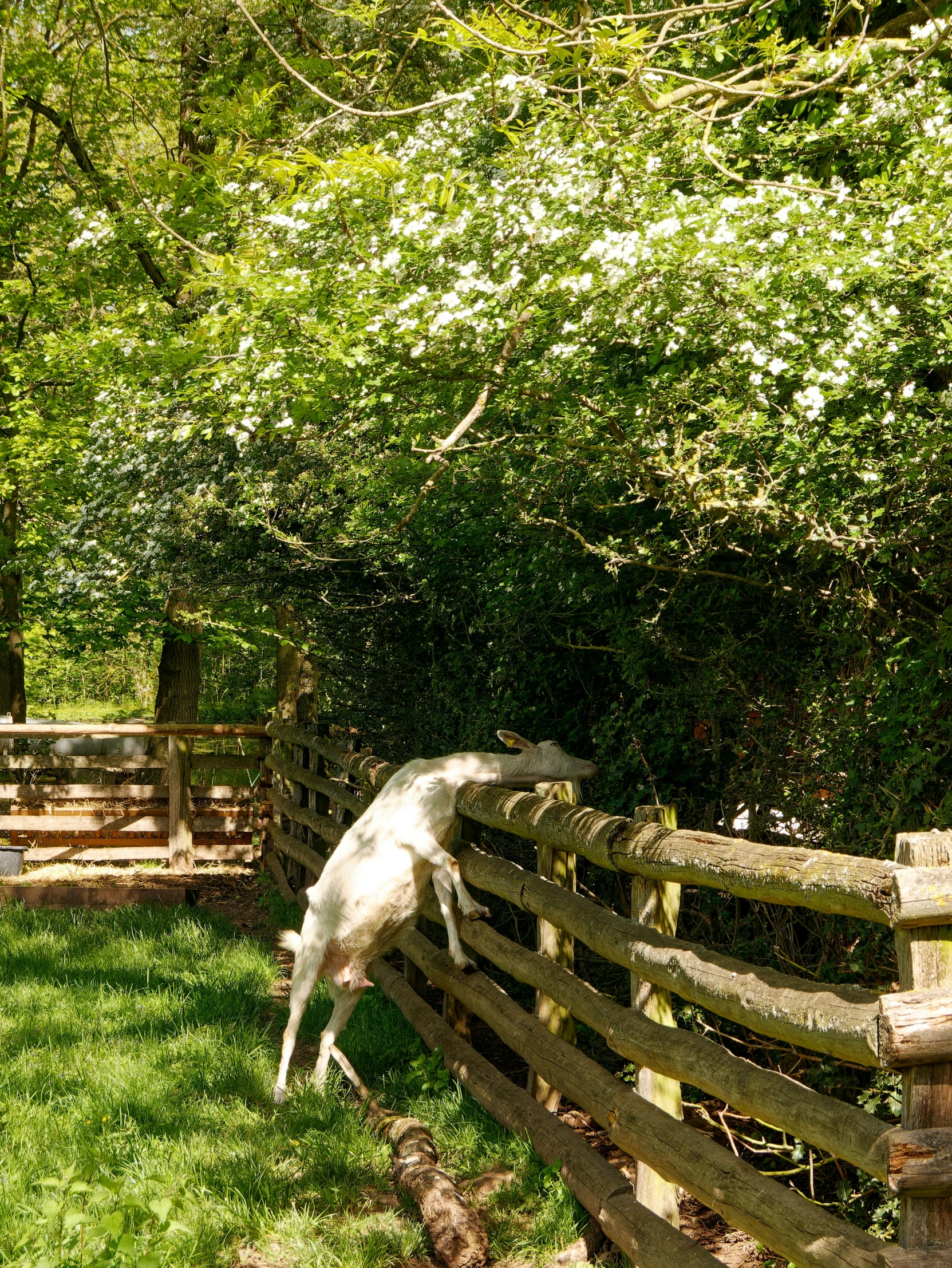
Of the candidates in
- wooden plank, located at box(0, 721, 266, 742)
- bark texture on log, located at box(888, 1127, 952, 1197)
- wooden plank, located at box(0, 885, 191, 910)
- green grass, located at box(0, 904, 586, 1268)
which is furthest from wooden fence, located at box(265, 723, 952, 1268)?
wooden plank, located at box(0, 721, 266, 742)

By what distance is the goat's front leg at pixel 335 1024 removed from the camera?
5.26 m

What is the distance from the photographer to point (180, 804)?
41.8ft

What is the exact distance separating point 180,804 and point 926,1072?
11248mm

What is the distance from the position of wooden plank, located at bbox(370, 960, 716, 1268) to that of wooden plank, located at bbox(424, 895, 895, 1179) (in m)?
0.40

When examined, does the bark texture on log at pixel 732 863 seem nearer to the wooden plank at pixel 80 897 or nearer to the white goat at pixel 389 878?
the white goat at pixel 389 878

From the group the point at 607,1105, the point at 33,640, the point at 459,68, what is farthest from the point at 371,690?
the point at 33,640

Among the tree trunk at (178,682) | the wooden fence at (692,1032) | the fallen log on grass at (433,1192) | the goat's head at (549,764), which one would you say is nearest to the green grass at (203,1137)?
the fallen log on grass at (433,1192)

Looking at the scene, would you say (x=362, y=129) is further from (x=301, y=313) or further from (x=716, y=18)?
(x=301, y=313)

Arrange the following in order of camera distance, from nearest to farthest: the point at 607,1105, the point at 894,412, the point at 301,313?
the point at 607,1105, the point at 894,412, the point at 301,313

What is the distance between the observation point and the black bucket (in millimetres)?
11453

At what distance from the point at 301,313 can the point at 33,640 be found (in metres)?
17.7

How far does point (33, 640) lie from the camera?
21094 millimetres

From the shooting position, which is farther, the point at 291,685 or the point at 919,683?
the point at 291,685

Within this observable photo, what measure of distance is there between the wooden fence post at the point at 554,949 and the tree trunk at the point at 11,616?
1086 centimetres
